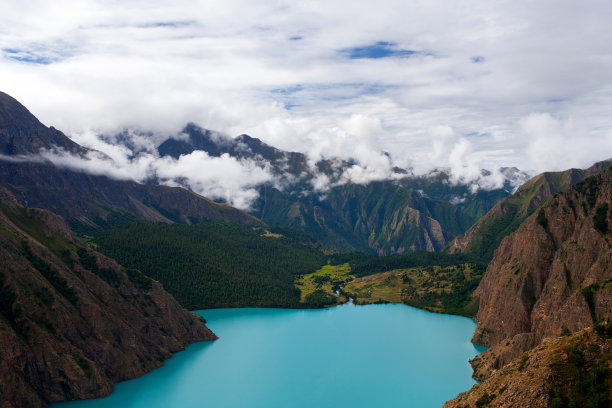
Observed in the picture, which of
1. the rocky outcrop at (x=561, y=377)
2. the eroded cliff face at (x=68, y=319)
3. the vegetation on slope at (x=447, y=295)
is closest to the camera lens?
the rocky outcrop at (x=561, y=377)

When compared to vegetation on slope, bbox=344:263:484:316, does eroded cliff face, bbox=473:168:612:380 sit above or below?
above

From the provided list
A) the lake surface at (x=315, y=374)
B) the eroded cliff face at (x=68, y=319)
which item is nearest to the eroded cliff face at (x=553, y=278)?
the lake surface at (x=315, y=374)

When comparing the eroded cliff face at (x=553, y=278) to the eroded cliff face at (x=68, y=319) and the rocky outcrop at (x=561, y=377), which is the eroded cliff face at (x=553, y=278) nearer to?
the rocky outcrop at (x=561, y=377)

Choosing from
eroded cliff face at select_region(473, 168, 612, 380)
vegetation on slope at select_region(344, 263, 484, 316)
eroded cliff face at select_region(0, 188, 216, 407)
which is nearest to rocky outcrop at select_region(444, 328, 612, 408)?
eroded cliff face at select_region(473, 168, 612, 380)

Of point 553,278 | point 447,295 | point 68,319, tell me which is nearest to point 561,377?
point 553,278

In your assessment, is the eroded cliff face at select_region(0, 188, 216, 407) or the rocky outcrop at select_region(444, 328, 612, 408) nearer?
the rocky outcrop at select_region(444, 328, 612, 408)

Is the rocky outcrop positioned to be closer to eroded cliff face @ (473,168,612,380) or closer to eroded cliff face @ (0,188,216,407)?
eroded cliff face @ (473,168,612,380)

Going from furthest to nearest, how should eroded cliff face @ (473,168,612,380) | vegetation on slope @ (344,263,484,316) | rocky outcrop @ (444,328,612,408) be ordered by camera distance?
vegetation on slope @ (344,263,484,316), eroded cliff face @ (473,168,612,380), rocky outcrop @ (444,328,612,408)
